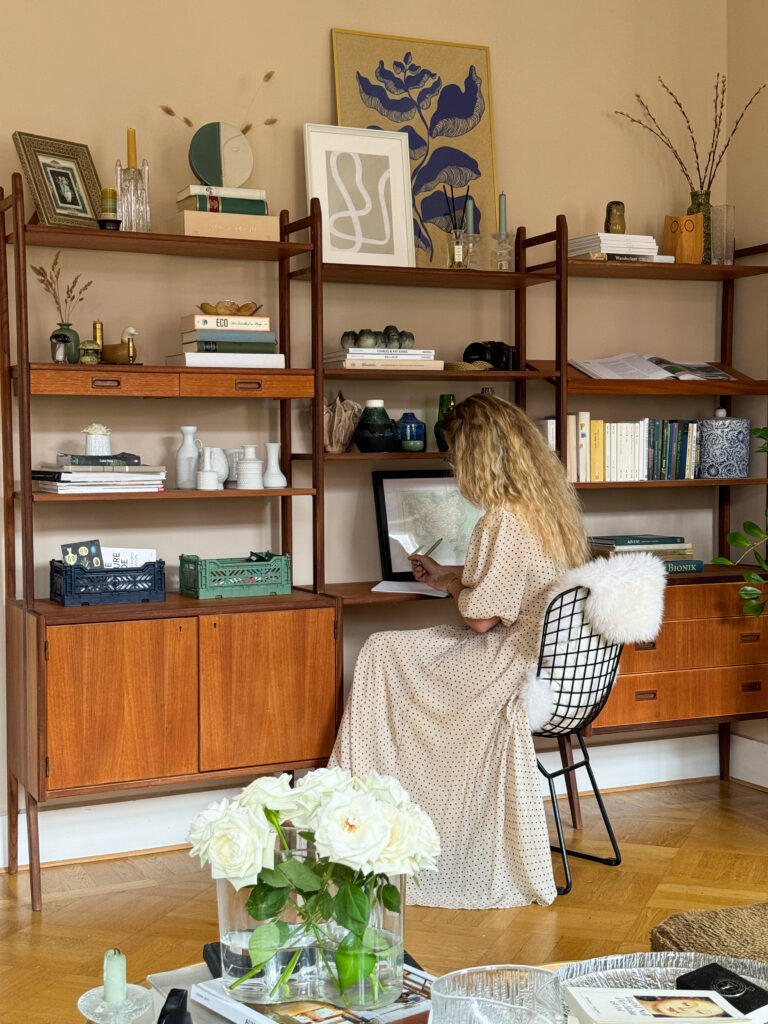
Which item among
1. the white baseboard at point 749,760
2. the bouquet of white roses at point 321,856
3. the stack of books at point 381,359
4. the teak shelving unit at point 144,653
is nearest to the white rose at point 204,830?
the bouquet of white roses at point 321,856

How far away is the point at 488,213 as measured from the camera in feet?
14.5

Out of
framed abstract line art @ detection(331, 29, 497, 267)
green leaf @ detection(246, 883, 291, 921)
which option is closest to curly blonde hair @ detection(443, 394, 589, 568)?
framed abstract line art @ detection(331, 29, 497, 267)

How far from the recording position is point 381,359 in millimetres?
4020

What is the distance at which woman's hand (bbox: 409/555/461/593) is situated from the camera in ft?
12.7

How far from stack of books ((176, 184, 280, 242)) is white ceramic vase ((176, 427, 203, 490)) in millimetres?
639

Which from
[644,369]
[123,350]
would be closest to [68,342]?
[123,350]

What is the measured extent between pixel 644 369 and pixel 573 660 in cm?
143

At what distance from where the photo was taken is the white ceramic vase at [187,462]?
3871mm

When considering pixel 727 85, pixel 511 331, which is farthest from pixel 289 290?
pixel 727 85

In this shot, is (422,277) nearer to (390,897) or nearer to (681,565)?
(681,565)

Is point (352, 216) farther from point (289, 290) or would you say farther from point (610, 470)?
point (610, 470)

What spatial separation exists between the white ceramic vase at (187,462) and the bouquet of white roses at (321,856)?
7.05 feet

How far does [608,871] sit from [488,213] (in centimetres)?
236

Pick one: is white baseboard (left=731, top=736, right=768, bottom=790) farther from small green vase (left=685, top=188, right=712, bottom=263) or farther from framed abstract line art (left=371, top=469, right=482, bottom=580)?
small green vase (left=685, top=188, right=712, bottom=263)
